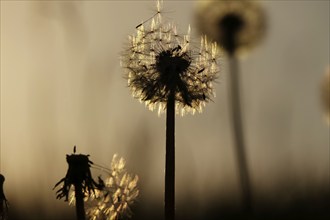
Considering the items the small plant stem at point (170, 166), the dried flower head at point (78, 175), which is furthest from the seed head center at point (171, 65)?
the dried flower head at point (78, 175)

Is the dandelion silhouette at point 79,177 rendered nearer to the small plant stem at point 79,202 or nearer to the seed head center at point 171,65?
the small plant stem at point 79,202

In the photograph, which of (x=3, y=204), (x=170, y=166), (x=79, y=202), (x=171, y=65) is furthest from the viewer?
(x=171, y=65)

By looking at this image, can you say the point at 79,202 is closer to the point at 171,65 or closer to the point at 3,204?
the point at 3,204

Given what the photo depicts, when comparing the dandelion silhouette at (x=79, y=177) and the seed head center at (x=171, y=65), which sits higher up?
the seed head center at (x=171, y=65)

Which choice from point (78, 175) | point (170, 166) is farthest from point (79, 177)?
point (170, 166)

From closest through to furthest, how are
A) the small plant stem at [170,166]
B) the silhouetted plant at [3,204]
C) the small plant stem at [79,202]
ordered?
the small plant stem at [79,202] → the silhouetted plant at [3,204] → the small plant stem at [170,166]

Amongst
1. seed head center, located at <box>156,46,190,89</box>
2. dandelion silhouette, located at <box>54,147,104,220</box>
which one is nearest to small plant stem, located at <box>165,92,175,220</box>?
seed head center, located at <box>156,46,190,89</box>
